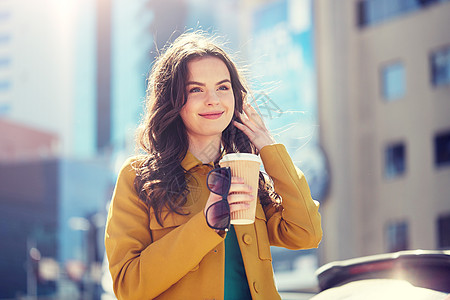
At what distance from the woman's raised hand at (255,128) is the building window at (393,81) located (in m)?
18.2

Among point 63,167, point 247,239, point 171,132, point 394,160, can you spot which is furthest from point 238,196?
point 63,167

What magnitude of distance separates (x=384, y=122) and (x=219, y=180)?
1898 cm

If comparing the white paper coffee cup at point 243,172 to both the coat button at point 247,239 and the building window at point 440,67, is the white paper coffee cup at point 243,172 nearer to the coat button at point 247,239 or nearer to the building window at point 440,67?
the coat button at point 247,239

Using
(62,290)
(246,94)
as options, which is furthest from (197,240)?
(62,290)

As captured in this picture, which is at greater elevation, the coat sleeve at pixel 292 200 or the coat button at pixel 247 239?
the coat sleeve at pixel 292 200

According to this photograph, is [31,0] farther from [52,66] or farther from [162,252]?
[162,252]

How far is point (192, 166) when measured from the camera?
7.23 feet

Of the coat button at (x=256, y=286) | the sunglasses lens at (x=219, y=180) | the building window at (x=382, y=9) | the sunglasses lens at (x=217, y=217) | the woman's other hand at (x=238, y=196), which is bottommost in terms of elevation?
the coat button at (x=256, y=286)

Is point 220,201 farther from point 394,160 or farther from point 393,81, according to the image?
point 393,81

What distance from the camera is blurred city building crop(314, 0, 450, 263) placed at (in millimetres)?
18672

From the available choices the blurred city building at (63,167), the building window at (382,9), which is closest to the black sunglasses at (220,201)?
the building window at (382,9)

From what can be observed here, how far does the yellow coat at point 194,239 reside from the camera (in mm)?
1875

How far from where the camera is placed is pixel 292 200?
2.12m

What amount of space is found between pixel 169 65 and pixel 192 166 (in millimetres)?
405
